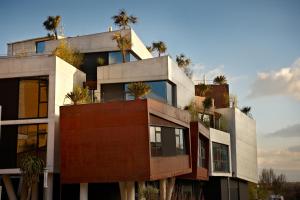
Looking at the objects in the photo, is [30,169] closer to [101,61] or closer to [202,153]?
[101,61]

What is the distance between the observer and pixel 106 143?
1137 inches

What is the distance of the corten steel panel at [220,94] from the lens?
5559cm

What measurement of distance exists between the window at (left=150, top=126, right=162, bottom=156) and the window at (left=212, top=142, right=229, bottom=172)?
51.9 feet

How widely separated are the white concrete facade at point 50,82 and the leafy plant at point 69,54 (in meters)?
6.88

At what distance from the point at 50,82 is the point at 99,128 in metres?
5.41

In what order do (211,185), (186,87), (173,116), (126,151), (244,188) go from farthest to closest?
(244,188)
(211,185)
(186,87)
(173,116)
(126,151)

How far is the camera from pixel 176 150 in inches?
1309

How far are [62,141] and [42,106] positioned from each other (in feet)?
12.6

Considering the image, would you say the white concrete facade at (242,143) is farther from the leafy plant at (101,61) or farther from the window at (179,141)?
the window at (179,141)

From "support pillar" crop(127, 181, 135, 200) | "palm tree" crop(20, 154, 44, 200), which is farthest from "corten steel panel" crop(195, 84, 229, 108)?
"palm tree" crop(20, 154, 44, 200)

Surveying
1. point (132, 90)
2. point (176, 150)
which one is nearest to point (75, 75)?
point (132, 90)

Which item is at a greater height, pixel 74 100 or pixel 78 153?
pixel 74 100

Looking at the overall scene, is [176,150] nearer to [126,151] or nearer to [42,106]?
[126,151]

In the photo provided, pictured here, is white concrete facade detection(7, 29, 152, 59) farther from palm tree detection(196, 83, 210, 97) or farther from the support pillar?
the support pillar
